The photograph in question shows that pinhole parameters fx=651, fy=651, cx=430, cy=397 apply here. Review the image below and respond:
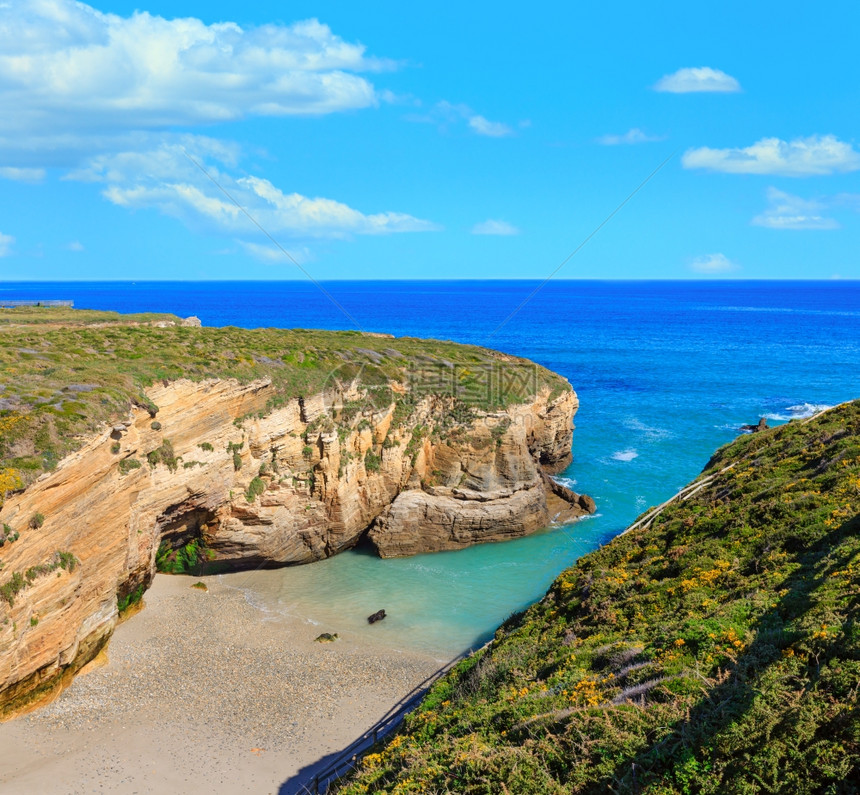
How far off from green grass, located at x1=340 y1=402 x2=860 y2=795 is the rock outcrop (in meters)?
12.2

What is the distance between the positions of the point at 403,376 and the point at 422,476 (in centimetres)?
612

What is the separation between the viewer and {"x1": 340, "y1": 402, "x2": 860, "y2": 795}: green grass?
8758 mm

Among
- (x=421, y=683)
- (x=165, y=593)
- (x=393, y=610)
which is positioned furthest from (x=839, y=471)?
(x=165, y=593)

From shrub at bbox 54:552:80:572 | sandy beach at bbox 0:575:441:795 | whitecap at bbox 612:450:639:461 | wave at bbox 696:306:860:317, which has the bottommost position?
sandy beach at bbox 0:575:441:795

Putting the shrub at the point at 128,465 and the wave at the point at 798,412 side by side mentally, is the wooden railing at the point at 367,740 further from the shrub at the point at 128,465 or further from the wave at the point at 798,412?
the wave at the point at 798,412

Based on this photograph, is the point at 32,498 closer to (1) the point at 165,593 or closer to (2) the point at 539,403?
(1) the point at 165,593

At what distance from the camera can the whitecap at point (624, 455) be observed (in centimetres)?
4928

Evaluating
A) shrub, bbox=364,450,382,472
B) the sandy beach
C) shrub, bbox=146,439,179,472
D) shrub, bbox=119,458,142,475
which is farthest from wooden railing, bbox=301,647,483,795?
shrub, bbox=146,439,179,472

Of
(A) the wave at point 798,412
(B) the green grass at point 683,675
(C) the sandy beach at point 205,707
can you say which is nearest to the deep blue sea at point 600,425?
(A) the wave at point 798,412

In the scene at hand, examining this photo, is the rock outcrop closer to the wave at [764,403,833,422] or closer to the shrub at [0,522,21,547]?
the shrub at [0,522,21,547]

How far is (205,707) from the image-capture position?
859 inches

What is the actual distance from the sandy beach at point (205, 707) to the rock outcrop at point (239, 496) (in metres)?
1.37

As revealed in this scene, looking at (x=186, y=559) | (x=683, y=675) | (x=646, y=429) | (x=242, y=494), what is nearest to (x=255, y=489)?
(x=242, y=494)

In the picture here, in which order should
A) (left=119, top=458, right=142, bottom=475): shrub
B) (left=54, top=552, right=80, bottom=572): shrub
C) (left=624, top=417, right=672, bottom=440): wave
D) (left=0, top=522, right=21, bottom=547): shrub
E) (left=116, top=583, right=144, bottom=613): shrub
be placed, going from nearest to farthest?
1. (left=0, top=522, right=21, bottom=547): shrub
2. (left=54, top=552, right=80, bottom=572): shrub
3. (left=119, top=458, right=142, bottom=475): shrub
4. (left=116, top=583, right=144, bottom=613): shrub
5. (left=624, top=417, right=672, bottom=440): wave
